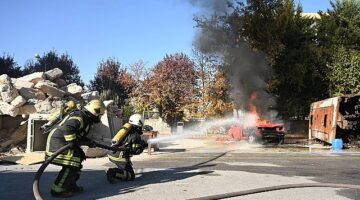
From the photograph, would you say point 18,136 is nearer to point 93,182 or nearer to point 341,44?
point 93,182

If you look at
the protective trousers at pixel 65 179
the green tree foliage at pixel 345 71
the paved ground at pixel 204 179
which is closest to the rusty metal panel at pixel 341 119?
the paved ground at pixel 204 179

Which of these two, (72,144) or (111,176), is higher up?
(72,144)

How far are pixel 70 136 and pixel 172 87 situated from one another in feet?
106

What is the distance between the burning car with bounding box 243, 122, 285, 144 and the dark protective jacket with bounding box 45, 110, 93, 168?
Result: 15.8 meters

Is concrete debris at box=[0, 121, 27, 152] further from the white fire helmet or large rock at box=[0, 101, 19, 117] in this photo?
the white fire helmet

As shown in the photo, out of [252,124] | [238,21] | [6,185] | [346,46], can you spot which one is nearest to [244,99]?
[252,124]

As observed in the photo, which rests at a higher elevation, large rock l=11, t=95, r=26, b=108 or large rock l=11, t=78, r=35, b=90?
large rock l=11, t=78, r=35, b=90

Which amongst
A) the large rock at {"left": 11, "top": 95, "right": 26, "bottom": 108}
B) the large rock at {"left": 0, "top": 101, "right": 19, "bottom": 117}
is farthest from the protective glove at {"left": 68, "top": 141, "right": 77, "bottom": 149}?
the large rock at {"left": 11, "top": 95, "right": 26, "bottom": 108}

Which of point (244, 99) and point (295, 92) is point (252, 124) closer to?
point (244, 99)

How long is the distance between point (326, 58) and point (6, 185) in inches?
1077

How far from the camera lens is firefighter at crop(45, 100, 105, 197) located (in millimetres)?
8339

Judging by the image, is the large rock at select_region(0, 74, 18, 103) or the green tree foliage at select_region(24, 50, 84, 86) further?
the green tree foliage at select_region(24, 50, 84, 86)

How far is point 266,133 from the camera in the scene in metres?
23.6

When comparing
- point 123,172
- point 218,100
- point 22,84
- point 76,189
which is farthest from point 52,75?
point 218,100
